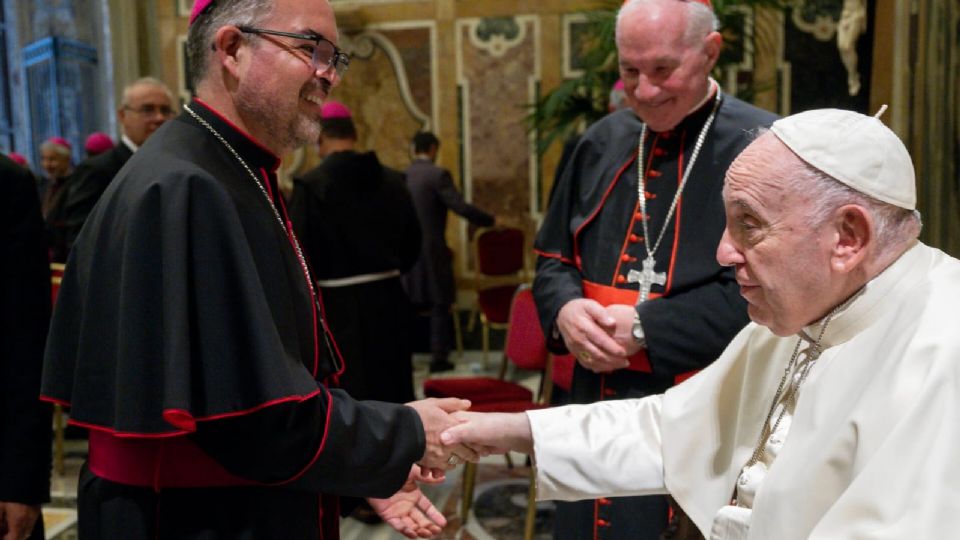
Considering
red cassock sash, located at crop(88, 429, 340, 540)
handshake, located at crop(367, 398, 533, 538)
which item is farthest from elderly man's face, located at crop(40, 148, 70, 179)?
red cassock sash, located at crop(88, 429, 340, 540)

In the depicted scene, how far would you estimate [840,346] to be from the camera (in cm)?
167

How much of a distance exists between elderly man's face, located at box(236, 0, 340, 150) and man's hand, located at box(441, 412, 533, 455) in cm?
73

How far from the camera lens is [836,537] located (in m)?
1.40

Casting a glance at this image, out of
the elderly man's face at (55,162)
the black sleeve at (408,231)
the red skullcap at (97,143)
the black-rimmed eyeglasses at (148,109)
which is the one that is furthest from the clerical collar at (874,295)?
the elderly man's face at (55,162)

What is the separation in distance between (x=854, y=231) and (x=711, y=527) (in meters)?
0.64

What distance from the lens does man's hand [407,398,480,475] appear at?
2.07m

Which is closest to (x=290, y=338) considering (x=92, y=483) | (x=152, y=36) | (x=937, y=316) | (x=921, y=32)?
(x=92, y=483)

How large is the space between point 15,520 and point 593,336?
1.50 metres

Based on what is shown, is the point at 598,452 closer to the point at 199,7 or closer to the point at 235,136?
the point at 235,136

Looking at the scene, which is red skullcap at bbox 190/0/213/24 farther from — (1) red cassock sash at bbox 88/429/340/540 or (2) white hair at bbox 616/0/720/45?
(2) white hair at bbox 616/0/720/45

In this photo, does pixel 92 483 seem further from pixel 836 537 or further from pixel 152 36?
pixel 152 36

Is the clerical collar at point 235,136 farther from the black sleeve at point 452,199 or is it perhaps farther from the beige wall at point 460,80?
the beige wall at point 460,80

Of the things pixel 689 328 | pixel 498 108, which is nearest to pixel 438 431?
pixel 689 328

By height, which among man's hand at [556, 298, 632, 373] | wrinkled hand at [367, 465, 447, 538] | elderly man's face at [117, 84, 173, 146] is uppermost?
elderly man's face at [117, 84, 173, 146]
